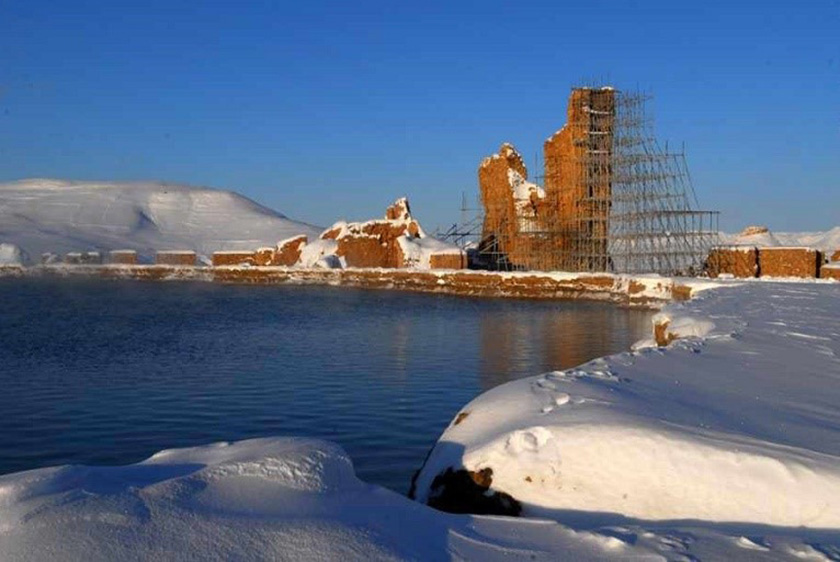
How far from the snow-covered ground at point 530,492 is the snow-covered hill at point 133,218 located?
10045 cm

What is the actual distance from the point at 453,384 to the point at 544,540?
27.9 feet

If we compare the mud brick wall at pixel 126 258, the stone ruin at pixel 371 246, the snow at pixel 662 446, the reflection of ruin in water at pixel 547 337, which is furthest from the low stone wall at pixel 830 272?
the mud brick wall at pixel 126 258

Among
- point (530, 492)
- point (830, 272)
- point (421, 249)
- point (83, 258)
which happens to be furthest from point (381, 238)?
point (530, 492)

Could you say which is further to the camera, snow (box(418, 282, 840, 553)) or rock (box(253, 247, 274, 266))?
rock (box(253, 247, 274, 266))

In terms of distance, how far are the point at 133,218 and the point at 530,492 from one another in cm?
13963

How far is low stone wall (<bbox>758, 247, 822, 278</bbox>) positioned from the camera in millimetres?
32875

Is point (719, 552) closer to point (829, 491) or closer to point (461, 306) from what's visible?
point (829, 491)

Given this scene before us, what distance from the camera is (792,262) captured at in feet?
109

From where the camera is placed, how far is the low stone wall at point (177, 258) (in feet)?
224

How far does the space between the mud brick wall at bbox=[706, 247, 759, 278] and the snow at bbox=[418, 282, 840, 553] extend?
30130 millimetres

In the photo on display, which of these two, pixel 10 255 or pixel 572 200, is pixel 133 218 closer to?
pixel 10 255

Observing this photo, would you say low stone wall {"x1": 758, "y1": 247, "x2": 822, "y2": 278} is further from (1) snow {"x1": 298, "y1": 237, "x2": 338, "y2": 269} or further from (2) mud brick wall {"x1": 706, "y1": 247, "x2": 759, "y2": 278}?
(1) snow {"x1": 298, "y1": 237, "x2": 338, "y2": 269}

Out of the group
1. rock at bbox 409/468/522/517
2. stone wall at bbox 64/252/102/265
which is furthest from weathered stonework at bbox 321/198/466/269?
rock at bbox 409/468/522/517

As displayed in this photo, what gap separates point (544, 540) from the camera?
12.3ft
